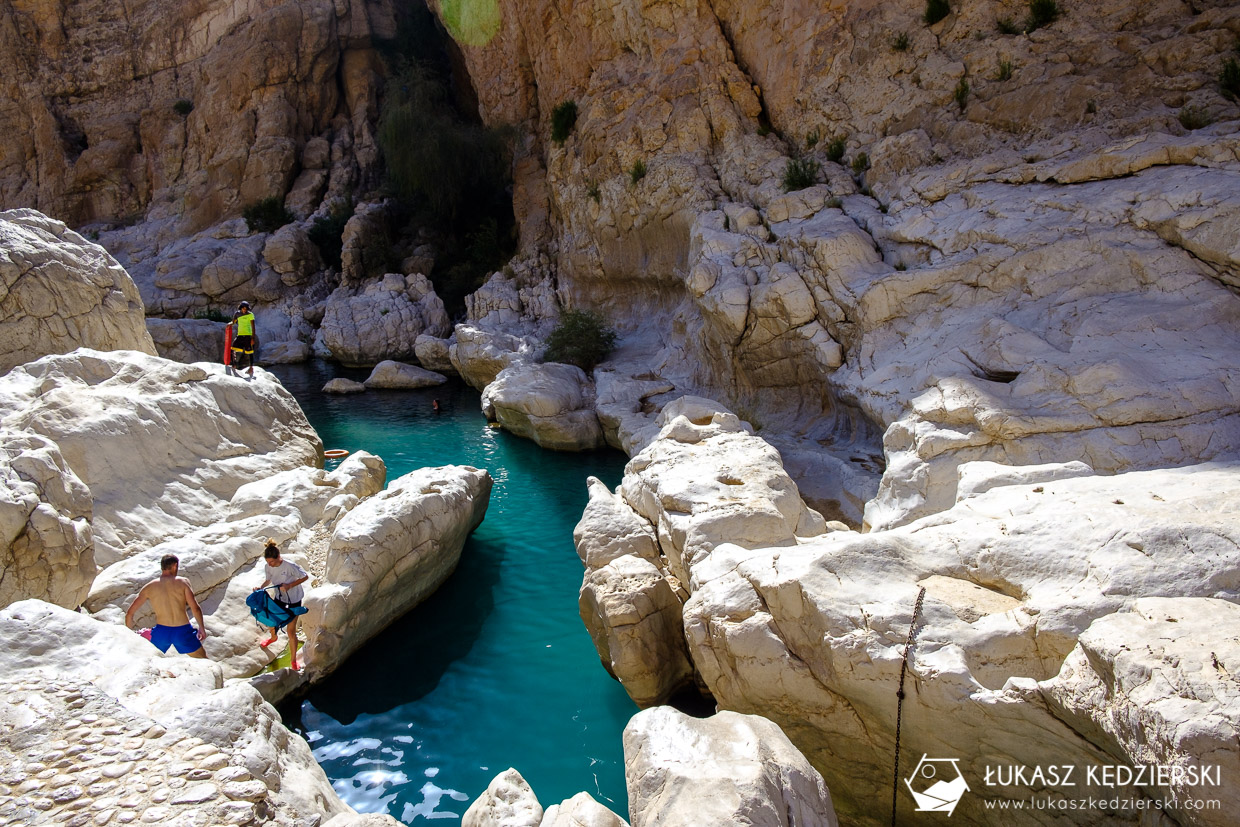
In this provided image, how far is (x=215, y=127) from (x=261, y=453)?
29898 mm

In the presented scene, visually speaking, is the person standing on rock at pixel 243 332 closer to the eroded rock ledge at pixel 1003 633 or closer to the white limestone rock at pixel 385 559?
the white limestone rock at pixel 385 559

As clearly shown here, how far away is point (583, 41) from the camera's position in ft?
71.7

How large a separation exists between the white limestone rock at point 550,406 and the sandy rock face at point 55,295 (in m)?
7.55

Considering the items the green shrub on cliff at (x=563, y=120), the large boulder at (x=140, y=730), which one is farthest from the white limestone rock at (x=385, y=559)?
the green shrub on cliff at (x=563, y=120)

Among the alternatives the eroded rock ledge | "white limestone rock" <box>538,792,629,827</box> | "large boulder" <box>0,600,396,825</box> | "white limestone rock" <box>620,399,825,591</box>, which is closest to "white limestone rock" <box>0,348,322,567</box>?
"large boulder" <box>0,600,396,825</box>

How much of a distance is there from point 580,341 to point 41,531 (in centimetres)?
1302

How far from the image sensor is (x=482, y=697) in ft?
22.6

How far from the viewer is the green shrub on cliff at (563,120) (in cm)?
2222

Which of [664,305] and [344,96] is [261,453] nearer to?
[664,305]

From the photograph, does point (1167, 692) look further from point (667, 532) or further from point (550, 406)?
point (550, 406)

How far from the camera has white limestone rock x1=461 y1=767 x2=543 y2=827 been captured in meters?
3.81

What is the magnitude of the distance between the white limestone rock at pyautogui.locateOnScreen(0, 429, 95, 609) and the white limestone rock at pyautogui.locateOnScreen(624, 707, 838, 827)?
20.4 feet

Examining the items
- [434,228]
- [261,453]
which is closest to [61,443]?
[261,453]

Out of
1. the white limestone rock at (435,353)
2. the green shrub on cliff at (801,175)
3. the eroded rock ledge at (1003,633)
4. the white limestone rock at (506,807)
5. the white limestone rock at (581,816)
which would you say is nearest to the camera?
the eroded rock ledge at (1003,633)
